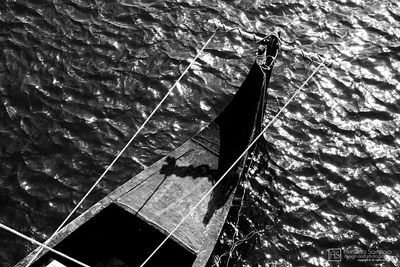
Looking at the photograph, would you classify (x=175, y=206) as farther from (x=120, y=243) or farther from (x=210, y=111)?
(x=210, y=111)

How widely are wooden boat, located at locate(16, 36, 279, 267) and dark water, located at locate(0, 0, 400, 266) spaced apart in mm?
1190

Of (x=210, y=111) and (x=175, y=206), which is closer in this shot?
(x=175, y=206)

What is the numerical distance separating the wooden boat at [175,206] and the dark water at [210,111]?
119cm

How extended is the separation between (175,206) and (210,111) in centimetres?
468

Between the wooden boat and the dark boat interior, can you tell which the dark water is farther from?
the dark boat interior

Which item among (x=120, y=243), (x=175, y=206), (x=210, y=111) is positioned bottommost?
(x=120, y=243)

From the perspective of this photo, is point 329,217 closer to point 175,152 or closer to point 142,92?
point 175,152

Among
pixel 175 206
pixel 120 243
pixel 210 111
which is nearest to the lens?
pixel 120 243

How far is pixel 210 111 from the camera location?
15797 mm

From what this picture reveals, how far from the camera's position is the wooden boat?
11195mm

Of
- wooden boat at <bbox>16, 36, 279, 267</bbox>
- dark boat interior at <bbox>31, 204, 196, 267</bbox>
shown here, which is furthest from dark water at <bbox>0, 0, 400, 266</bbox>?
dark boat interior at <bbox>31, 204, 196, 267</bbox>

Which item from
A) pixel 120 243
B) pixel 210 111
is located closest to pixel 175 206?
pixel 120 243

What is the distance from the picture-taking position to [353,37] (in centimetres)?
1795

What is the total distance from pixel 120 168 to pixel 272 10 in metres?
9.96
